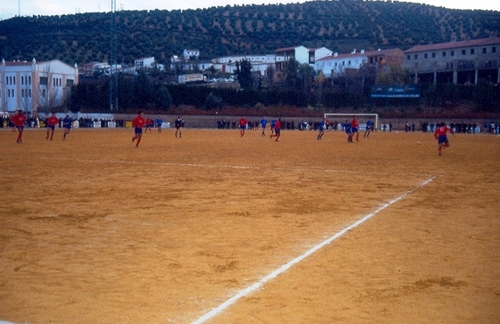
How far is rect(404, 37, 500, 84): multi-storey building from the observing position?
92688 mm

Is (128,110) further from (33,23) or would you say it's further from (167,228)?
(33,23)

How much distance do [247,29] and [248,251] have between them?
16611 cm

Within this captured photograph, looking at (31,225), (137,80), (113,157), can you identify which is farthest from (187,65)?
(31,225)

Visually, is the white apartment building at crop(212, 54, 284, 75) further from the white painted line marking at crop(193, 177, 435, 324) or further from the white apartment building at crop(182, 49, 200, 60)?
the white painted line marking at crop(193, 177, 435, 324)

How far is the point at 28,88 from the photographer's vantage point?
8769 cm

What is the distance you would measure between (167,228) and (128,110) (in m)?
78.3

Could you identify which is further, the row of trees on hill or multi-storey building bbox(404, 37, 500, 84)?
multi-storey building bbox(404, 37, 500, 84)

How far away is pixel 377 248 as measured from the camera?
800cm

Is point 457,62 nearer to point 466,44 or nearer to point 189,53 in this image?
point 466,44

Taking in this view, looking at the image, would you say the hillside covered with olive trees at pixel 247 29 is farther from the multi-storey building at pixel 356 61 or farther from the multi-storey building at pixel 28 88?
the multi-storey building at pixel 28 88

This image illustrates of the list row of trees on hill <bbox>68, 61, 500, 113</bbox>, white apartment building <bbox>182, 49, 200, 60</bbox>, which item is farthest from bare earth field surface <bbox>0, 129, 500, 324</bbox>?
white apartment building <bbox>182, 49, 200, 60</bbox>

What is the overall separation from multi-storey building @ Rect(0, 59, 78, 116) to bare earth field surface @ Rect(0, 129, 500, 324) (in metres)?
76.0

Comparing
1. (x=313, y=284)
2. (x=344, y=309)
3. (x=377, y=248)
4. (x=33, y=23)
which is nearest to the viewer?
(x=344, y=309)

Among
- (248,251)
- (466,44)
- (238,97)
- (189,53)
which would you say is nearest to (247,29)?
(189,53)
